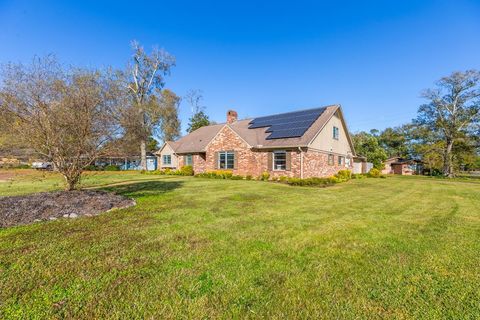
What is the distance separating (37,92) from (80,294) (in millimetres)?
7219

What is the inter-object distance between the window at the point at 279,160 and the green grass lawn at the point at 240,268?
10.7 meters

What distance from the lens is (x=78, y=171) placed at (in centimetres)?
834

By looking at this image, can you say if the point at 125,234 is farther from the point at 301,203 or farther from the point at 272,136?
the point at 272,136

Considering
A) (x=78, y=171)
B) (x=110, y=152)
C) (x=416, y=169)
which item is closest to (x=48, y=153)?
(x=78, y=171)

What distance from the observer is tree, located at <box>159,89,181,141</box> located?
4113 cm

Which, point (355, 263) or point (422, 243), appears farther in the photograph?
point (422, 243)

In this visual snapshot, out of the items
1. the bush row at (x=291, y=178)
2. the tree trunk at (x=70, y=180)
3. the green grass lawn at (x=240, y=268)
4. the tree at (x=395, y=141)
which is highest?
the tree at (x=395, y=141)

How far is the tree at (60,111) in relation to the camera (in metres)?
7.02

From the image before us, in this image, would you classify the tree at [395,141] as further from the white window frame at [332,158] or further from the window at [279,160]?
the window at [279,160]

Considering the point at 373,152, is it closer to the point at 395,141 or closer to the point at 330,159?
the point at 330,159

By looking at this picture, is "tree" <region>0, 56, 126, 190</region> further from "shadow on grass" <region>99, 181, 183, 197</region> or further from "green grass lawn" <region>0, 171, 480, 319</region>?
"green grass lawn" <region>0, 171, 480, 319</region>

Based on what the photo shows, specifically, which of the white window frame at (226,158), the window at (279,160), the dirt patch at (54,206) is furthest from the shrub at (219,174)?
the dirt patch at (54,206)

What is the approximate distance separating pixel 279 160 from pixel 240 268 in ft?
46.7

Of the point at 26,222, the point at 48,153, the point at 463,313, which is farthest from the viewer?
the point at 48,153
